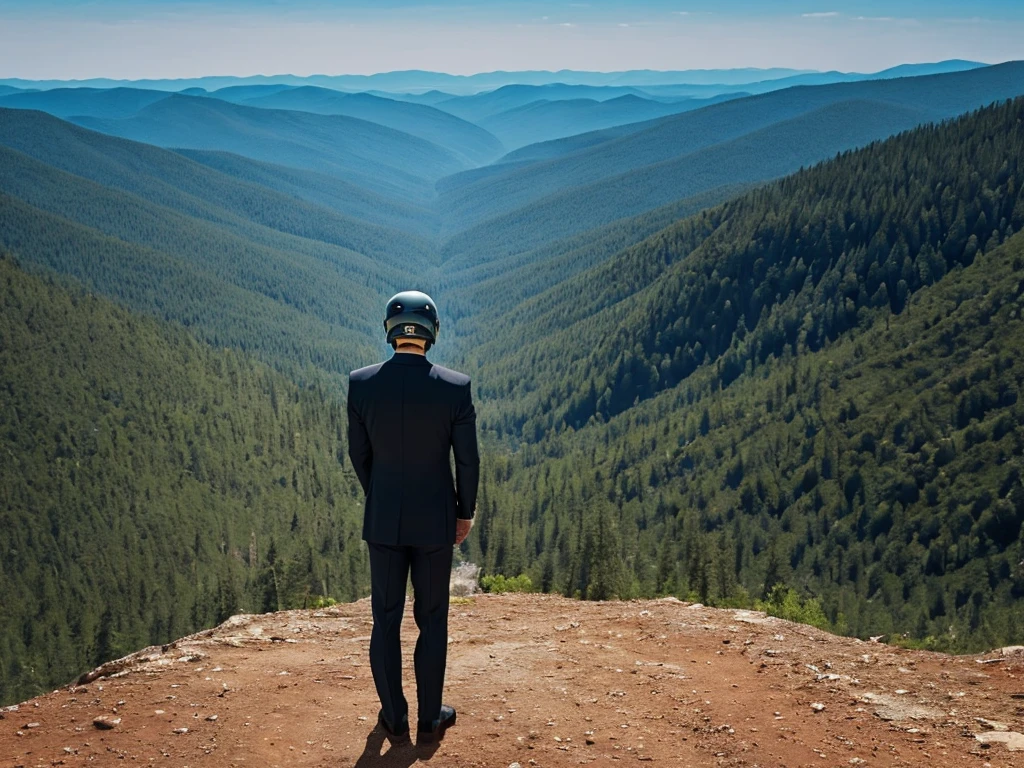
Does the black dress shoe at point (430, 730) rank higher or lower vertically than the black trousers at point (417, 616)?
lower

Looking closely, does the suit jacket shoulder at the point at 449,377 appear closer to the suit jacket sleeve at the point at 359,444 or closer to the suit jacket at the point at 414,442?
the suit jacket at the point at 414,442

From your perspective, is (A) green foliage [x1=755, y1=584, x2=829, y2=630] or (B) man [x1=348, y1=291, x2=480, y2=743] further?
(A) green foliage [x1=755, y1=584, x2=829, y2=630]

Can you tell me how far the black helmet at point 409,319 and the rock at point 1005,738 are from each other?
8.83 metres

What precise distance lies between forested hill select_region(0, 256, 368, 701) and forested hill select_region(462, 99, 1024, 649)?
3880 centimetres

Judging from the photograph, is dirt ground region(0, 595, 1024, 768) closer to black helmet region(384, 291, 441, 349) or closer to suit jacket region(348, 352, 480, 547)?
suit jacket region(348, 352, 480, 547)

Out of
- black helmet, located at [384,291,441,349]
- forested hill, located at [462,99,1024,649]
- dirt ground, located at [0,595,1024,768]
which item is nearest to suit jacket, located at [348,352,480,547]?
black helmet, located at [384,291,441,349]

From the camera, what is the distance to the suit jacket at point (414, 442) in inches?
440

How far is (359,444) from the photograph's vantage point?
11.7m

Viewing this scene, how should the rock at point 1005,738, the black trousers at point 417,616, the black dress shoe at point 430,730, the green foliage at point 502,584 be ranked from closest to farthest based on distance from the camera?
the rock at point 1005,738 → the black trousers at point 417,616 → the black dress shoe at point 430,730 → the green foliage at point 502,584

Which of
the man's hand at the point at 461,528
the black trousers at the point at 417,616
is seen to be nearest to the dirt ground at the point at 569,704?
the black trousers at the point at 417,616

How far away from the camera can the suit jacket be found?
1116 centimetres

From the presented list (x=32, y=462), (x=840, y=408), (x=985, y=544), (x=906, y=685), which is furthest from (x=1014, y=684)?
(x=32, y=462)

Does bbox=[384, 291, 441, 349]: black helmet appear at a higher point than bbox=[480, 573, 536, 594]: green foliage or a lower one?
higher

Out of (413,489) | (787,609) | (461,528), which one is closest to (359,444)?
(413,489)
